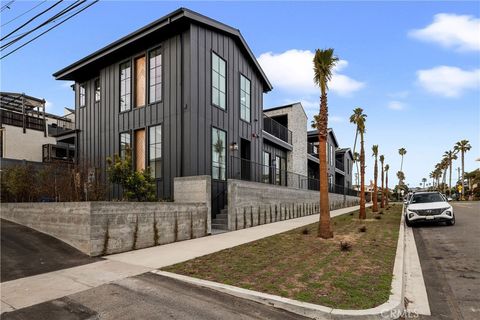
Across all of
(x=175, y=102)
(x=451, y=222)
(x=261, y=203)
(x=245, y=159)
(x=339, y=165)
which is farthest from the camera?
(x=339, y=165)

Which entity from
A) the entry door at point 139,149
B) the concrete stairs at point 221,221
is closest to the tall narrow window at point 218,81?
the entry door at point 139,149

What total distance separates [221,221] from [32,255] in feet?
24.5

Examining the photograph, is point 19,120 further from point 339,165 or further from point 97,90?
point 339,165

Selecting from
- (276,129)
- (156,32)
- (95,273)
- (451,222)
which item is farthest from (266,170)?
(95,273)

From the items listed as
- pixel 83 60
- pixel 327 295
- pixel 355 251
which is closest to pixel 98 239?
pixel 327 295

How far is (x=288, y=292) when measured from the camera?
17.5 feet

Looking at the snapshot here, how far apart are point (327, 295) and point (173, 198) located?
32.2ft

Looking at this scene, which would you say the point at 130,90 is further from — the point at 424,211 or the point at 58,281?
the point at 424,211

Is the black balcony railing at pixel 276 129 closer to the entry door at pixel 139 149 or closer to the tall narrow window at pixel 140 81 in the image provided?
the tall narrow window at pixel 140 81

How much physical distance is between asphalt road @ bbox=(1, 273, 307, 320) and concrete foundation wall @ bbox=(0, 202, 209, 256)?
2.96 metres

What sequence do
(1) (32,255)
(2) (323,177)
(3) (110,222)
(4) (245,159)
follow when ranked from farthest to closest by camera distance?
(4) (245,159) < (2) (323,177) < (3) (110,222) < (1) (32,255)

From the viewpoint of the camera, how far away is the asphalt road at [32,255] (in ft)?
23.5

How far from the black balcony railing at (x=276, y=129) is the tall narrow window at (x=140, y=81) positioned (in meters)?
9.50

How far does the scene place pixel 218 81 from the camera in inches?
633
